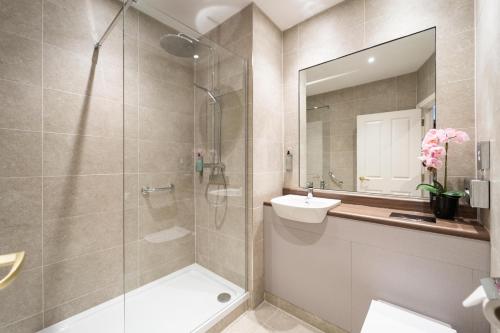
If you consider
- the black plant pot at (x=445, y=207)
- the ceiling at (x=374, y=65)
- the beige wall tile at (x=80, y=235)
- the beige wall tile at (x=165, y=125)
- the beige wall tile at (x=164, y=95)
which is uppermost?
the ceiling at (x=374, y=65)

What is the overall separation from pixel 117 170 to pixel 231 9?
5.69 feet

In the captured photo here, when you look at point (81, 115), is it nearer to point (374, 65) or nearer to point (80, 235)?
point (80, 235)

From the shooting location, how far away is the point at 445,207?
1.26 m

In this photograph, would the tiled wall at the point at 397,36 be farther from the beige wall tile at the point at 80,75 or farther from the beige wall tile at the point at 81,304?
the beige wall tile at the point at 81,304

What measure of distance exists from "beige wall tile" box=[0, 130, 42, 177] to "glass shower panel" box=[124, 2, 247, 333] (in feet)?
1.82

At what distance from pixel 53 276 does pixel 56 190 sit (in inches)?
24.2

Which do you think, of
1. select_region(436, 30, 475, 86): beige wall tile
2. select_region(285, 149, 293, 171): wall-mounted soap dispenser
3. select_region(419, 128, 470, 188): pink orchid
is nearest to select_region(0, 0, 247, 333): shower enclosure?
select_region(285, 149, 293, 171): wall-mounted soap dispenser

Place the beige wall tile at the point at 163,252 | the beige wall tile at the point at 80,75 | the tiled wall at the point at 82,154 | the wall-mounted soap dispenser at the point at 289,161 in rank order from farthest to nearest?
1. the wall-mounted soap dispenser at the point at 289,161
2. the beige wall tile at the point at 163,252
3. the beige wall tile at the point at 80,75
4. the tiled wall at the point at 82,154

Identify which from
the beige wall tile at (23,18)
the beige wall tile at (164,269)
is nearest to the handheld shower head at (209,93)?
the beige wall tile at (23,18)

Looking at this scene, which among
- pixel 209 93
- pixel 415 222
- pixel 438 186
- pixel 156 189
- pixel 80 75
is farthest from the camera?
pixel 209 93

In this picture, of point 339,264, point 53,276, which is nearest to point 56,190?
point 53,276

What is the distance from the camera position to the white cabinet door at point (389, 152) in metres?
1.53

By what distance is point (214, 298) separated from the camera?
1778mm

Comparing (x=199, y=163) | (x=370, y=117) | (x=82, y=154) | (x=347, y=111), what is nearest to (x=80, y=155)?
(x=82, y=154)
